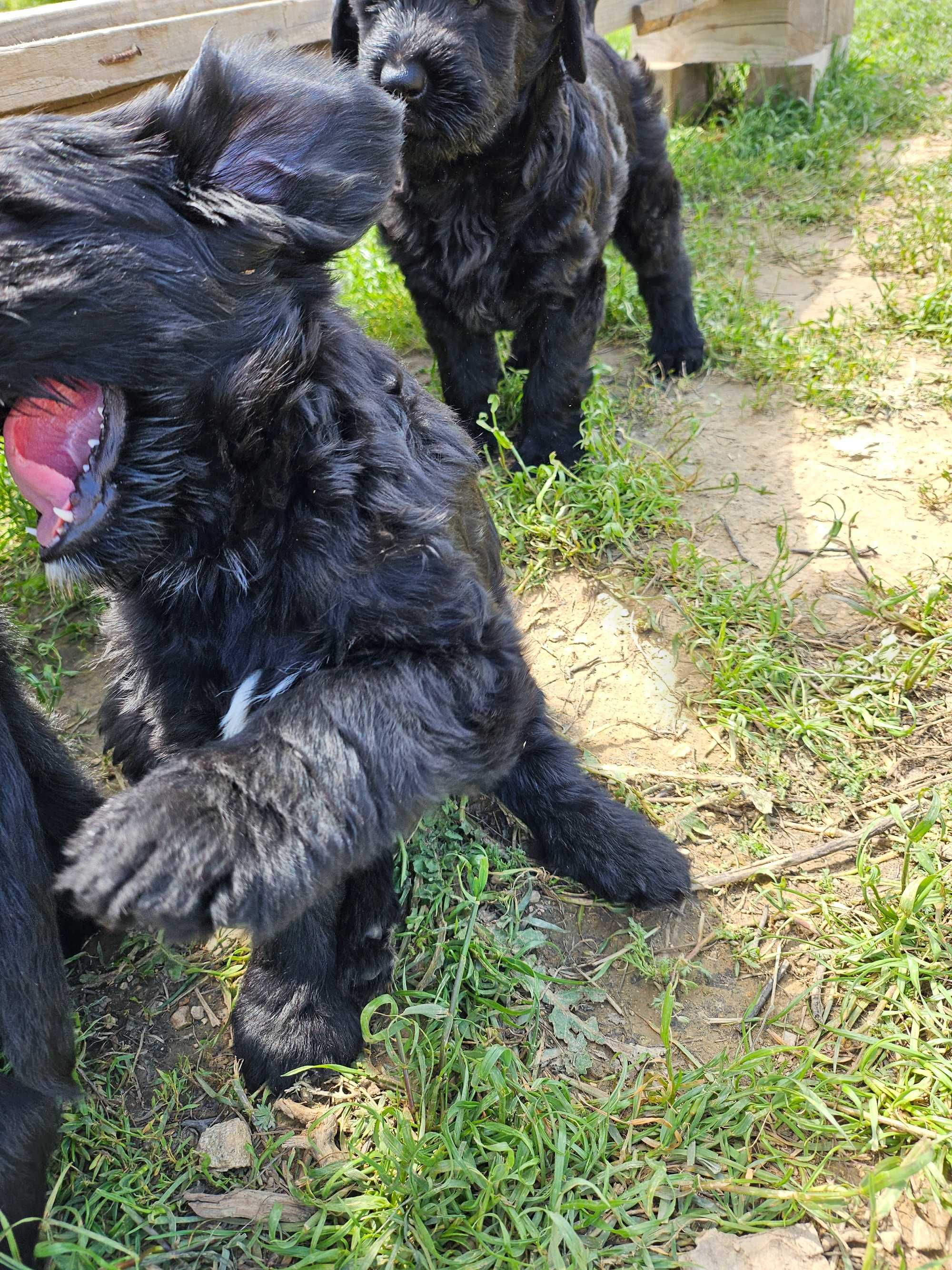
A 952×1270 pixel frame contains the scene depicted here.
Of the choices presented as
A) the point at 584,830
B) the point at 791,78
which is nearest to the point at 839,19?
the point at 791,78

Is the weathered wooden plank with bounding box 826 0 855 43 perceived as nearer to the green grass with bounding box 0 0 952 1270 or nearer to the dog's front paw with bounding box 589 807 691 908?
the green grass with bounding box 0 0 952 1270

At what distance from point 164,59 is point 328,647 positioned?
8.98 feet

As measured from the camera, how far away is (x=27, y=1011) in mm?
1540

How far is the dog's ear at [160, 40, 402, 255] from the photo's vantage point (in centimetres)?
147

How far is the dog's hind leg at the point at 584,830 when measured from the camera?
6.70ft

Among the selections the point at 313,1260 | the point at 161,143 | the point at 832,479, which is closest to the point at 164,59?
the point at 161,143

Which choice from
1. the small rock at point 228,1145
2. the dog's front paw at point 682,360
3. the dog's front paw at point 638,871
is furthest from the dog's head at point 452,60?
the small rock at point 228,1145

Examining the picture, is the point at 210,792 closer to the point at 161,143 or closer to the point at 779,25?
the point at 161,143

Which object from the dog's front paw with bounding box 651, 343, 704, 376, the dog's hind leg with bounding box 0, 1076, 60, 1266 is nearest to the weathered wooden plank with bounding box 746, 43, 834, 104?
the dog's front paw with bounding box 651, 343, 704, 376

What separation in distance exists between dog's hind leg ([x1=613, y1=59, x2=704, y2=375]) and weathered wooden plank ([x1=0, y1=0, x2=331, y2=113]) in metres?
1.38

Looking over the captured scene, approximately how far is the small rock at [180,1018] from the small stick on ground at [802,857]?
1.06 m

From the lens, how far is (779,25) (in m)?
5.63

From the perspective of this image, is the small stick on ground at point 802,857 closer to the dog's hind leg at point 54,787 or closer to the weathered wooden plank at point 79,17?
the dog's hind leg at point 54,787

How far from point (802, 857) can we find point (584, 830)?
48 centimetres
